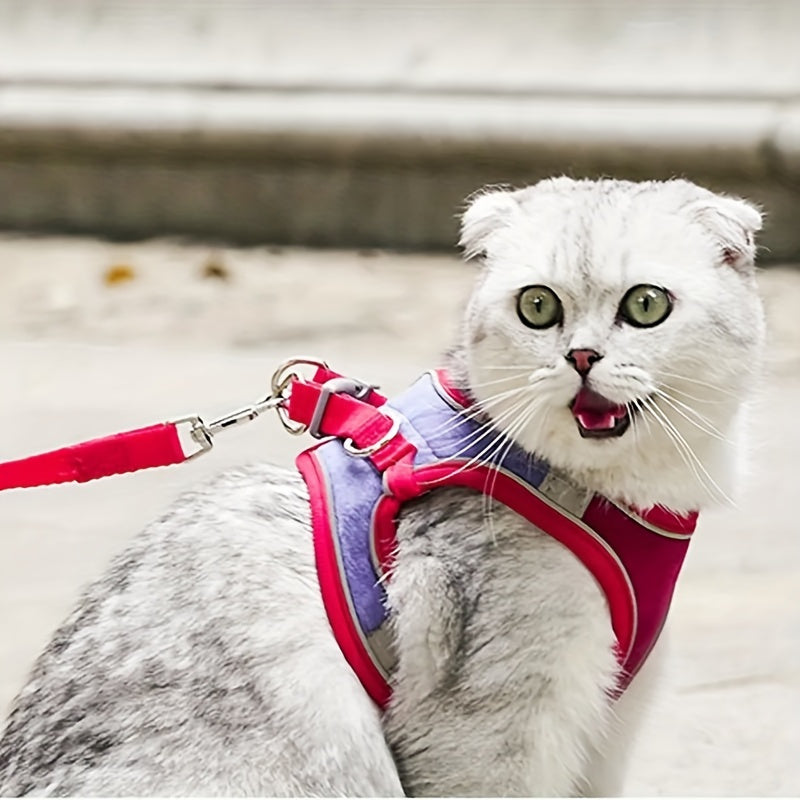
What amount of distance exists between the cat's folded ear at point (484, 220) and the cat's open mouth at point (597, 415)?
19 centimetres

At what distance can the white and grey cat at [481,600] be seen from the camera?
1.07 meters

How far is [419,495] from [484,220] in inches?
9.9

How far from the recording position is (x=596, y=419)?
107 cm

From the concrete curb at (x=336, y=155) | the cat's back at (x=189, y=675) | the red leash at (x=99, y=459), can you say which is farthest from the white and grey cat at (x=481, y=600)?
the concrete curb at (x=336, y=155)

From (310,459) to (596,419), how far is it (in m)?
0.28

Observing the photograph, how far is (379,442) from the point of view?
3.84 feet

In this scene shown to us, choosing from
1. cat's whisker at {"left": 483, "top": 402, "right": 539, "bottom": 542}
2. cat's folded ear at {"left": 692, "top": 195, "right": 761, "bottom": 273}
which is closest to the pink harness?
cat's whisker at {"left": 483, "top": 402, "right": 539, "bottom": 542}

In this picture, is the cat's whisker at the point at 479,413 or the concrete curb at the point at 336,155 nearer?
the cat's whisker at the point at 479,413

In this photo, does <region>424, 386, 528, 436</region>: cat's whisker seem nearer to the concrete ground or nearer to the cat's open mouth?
the cat's open mouth

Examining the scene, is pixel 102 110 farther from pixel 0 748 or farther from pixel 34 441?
pixel 0 748

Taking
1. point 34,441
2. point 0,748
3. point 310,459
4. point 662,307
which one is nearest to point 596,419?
point 662,307

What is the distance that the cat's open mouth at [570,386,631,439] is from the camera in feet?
3.49

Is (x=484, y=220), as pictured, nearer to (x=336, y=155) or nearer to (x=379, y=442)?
(x=379, y=442)

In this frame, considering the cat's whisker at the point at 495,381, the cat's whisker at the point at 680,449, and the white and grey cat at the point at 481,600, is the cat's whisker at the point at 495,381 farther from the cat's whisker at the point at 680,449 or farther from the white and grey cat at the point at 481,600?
the cat's whisker at the point at 680,449
